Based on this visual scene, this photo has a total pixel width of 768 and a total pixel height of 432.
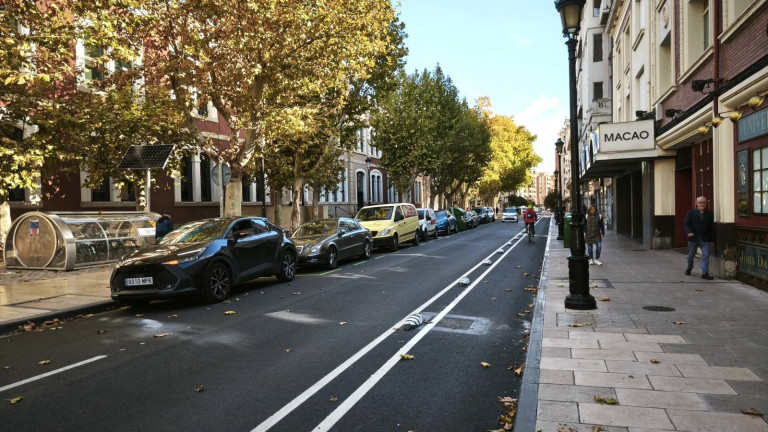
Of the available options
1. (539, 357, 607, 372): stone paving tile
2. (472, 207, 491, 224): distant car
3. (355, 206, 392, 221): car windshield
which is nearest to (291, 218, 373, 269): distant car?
(355, 206, 392, 221): car windshield

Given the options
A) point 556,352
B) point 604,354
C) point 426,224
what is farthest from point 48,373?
point 426,224

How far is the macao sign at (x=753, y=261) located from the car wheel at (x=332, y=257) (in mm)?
9530

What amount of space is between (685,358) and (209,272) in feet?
24.3

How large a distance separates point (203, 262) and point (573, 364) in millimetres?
6543

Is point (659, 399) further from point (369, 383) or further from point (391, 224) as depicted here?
point (391, 224)

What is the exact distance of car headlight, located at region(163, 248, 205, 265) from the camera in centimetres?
874

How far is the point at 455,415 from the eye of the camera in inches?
165

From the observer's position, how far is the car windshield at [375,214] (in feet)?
67.6

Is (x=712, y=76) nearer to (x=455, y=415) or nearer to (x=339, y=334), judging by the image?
(x=339, y=334)

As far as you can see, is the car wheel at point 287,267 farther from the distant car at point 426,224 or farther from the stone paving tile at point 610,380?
the distant car at point 426,224

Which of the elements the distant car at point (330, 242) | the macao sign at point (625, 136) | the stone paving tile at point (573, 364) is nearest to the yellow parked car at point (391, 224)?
the distant car at point (330, 242)

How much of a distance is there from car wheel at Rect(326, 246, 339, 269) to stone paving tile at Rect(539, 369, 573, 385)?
9848 millimetres

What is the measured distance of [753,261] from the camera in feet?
30.9

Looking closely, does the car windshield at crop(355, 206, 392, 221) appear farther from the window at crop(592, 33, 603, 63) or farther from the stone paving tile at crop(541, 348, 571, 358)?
the window at crop(592, 33, 603, 63)
